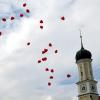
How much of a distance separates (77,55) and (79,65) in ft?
8.16

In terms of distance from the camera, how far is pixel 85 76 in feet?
253

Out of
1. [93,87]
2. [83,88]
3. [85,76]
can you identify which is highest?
[85,76]

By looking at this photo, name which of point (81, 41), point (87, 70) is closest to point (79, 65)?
point (87, 70)

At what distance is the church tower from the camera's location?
248 feet

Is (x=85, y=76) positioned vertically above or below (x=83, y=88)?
above

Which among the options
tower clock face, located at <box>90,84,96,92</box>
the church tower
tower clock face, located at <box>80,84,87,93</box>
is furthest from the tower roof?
tower clock face, located at <box>90,84,96,92</box>

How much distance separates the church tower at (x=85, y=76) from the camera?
75500 mm

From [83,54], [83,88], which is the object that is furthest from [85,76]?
[83,54]

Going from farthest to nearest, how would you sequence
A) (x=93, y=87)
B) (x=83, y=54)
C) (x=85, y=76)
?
(x=83, y=54), (x=85, y=76), (x=93, y=87)

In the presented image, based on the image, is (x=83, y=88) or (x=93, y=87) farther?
(x=93, y=87)

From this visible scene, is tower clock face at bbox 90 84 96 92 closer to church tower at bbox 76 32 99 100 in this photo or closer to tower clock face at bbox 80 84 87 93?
church tower at bbox 76 32 99 100

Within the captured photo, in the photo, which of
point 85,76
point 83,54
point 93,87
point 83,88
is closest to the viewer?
point 83,88

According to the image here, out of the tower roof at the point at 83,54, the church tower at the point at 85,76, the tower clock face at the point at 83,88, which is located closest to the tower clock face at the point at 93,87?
the church tower at the point at 85,76

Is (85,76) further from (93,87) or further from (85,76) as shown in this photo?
(93,87)
